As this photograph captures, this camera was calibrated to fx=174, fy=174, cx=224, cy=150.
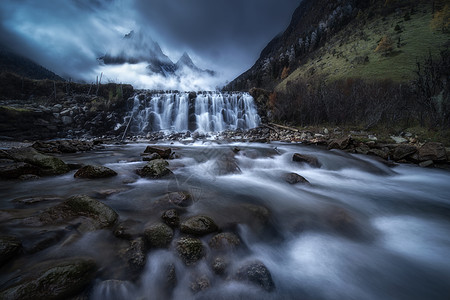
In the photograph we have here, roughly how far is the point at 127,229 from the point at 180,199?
41.3 inches

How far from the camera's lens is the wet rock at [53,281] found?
1219mm

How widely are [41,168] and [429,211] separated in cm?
863

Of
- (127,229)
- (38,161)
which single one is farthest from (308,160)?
(38,161)

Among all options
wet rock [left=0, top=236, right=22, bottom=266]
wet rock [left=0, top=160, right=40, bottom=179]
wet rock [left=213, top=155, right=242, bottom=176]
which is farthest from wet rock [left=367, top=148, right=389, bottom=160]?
wet rock [left=0, top=160, right=40, bottom=179]

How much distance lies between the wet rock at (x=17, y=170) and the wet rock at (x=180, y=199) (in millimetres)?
3438

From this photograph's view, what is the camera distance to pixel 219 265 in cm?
191

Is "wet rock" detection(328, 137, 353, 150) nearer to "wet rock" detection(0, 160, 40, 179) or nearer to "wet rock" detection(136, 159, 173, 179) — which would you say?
"wet rock" detection(136, 159, 173, 179)

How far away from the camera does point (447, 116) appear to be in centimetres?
830

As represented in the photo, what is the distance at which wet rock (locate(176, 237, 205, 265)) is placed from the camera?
1.94 meters

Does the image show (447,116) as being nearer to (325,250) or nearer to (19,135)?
(325,250)

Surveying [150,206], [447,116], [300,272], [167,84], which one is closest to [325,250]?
[300,272]

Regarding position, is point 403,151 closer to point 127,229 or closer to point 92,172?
point 127,229

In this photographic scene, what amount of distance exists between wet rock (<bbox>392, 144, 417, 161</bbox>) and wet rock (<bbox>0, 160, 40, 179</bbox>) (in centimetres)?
1125

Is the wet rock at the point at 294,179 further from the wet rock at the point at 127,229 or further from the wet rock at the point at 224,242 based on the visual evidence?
the wet rock at the point at 127,229
